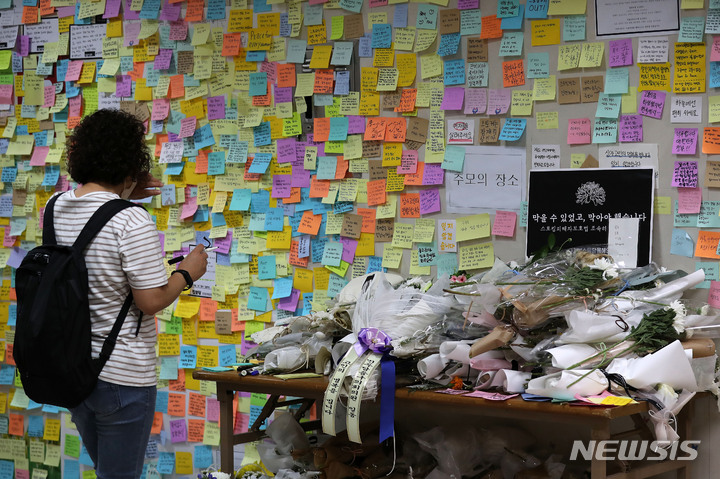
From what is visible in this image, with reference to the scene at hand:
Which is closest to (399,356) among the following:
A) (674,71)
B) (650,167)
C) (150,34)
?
(650,167)

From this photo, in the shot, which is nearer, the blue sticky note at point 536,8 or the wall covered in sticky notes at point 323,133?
the wall covered in sticky notes at point 323,133

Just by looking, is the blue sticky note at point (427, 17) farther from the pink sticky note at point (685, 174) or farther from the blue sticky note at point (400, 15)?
the pink sticky note at point (685, 174)

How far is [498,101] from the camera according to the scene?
2.85 m

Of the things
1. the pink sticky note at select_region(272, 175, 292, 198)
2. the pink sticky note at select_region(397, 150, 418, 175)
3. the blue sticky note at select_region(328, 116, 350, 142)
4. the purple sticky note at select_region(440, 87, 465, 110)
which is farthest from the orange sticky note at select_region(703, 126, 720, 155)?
the pink sticky note at select_region(272, 175, 292, 198)

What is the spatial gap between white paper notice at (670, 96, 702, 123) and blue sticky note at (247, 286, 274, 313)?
5.22 feet

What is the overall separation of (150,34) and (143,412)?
5.87 feet

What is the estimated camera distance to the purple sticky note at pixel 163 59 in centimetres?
345

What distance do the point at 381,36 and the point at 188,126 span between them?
0.89 meters

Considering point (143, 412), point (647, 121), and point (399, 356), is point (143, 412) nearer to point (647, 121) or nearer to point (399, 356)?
point (399, 356)

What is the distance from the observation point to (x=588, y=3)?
2703 mm

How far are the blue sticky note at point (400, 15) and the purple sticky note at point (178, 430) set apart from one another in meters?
1.78

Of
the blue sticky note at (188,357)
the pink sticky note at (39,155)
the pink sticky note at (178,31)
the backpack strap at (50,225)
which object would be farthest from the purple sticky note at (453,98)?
the pink sticky note at (39,155)

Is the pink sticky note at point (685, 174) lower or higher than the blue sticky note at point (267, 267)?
higher

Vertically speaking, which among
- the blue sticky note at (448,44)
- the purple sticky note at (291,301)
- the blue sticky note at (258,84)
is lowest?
the purple sticky note at (291,301)
